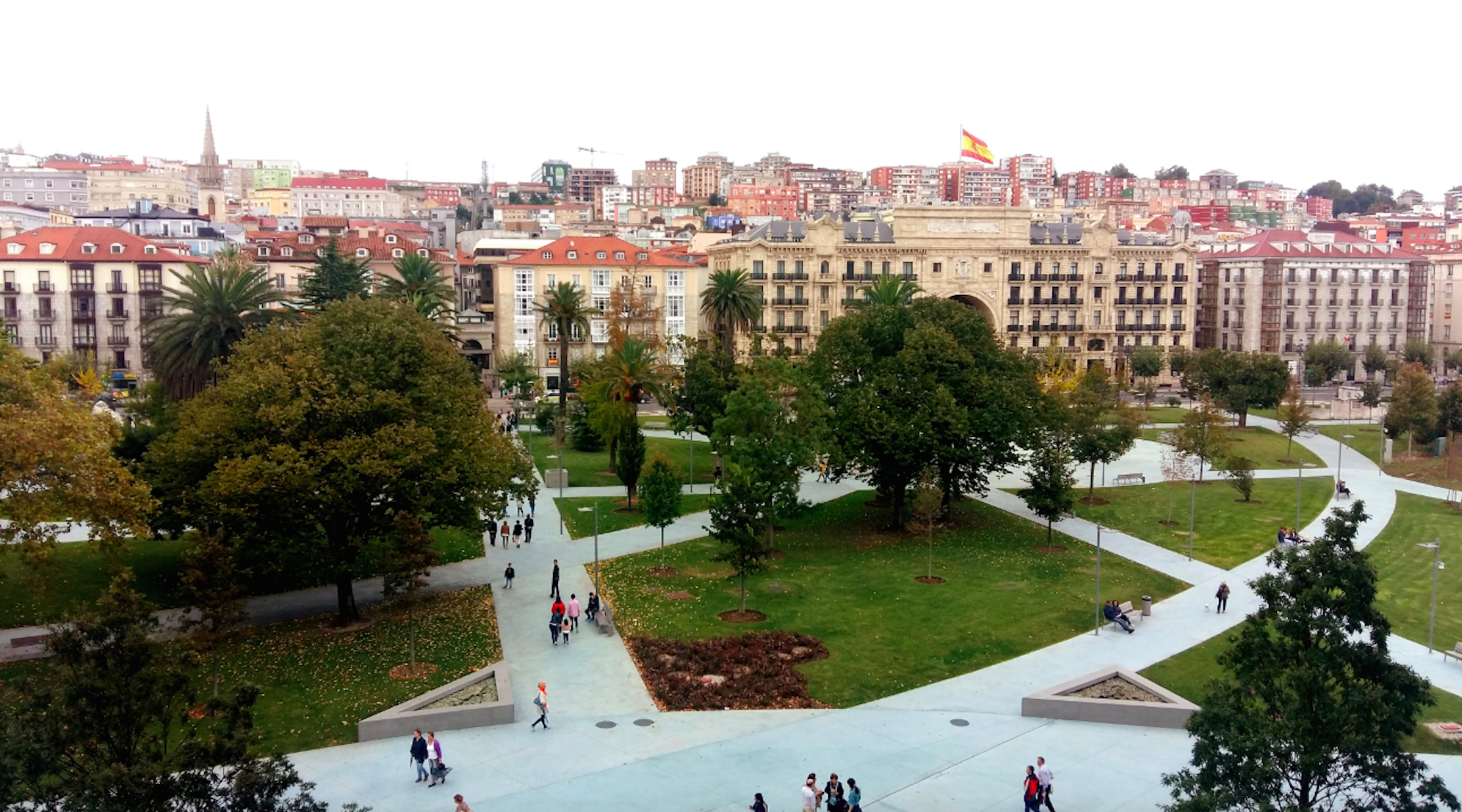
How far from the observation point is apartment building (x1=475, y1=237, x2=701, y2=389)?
94125 millimetres

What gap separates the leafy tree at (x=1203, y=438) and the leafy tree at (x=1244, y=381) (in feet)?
59.8

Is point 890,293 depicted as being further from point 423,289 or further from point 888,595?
point 888,595

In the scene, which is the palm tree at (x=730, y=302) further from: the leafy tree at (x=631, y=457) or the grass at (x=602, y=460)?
the leafy tree at (x=631, y=457)

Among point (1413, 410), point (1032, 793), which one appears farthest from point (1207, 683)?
point (1413, 410)

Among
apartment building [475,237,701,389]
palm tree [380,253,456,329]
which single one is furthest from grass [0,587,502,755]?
apartment building [475,237,701,389]

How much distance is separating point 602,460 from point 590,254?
3450cm

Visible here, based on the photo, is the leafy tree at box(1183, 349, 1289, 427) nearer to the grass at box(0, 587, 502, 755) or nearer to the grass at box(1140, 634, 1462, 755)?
the grass at box(1140, 634, 1462, 755)

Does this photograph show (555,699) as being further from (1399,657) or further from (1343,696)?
(1399,657)

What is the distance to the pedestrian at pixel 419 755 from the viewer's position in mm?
24000

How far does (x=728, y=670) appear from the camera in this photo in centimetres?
3109

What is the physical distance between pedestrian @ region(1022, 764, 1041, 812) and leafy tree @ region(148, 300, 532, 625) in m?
19.3

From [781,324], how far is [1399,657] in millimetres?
69798

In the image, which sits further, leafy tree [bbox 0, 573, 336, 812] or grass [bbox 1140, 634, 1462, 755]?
grass [bbox 1140, 634, 1462, 755]

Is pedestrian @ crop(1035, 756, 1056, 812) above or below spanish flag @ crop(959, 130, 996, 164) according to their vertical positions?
below
